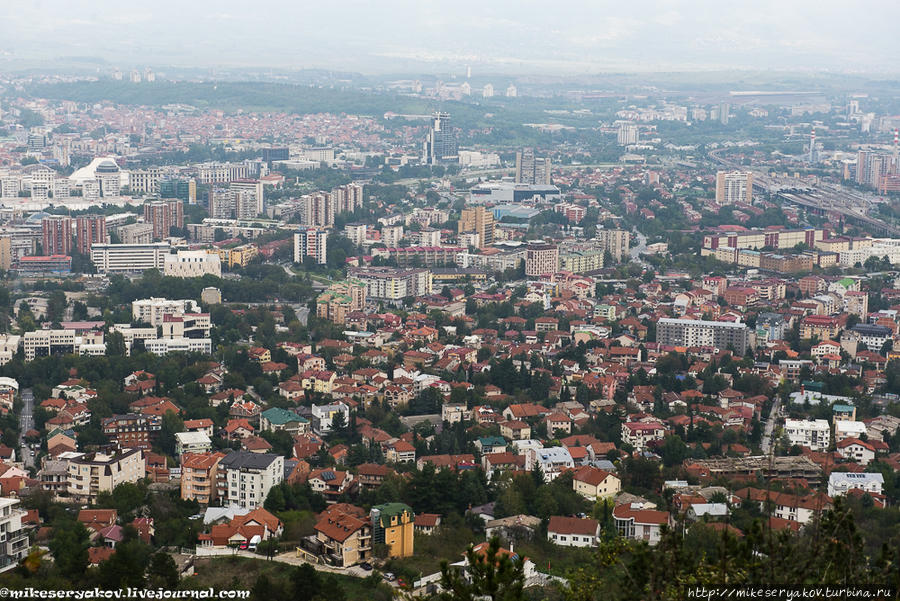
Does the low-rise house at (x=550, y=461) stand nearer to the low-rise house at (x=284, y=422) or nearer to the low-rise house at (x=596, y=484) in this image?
the low-rise house at (x=596, y=484)

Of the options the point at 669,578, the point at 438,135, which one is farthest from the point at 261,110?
the point at 669,578

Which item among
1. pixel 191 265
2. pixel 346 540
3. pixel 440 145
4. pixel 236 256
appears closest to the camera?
pixel 346 540

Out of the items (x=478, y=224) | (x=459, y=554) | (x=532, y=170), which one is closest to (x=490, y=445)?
(x=459, y=554)

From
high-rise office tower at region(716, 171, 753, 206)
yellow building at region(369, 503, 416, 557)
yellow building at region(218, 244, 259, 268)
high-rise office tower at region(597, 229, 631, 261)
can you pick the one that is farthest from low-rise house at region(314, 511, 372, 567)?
high-rise office tower at region(716, 171, 753, 206)

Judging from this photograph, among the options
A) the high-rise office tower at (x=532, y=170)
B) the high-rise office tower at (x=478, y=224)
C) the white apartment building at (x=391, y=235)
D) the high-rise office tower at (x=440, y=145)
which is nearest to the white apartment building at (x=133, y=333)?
the white apartment building at (x=391, y=235)

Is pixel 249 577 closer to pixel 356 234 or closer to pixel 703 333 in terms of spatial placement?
pixel 703 333

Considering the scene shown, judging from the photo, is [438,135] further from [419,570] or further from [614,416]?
[419,570]
